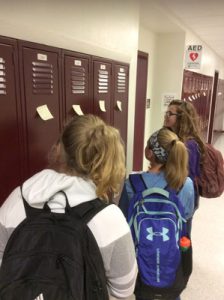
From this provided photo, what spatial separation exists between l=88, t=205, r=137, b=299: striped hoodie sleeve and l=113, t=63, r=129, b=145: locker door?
1.74 metres

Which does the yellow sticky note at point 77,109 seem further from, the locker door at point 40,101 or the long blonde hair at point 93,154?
the long blonde hair at point 93,154

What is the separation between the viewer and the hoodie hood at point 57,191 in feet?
2.85

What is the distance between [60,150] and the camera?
3.31 ft

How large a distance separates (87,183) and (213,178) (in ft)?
4.17

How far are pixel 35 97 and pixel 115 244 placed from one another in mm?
1067

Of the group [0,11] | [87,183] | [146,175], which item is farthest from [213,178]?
[0,11]

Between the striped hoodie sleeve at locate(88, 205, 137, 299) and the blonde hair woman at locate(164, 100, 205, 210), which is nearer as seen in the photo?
the striped hoodie sleeve at locate(88, 205, 137, 299)

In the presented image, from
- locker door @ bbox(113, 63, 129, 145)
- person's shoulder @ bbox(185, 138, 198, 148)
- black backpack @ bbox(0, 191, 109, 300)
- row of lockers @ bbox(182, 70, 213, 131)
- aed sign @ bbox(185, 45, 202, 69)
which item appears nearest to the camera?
black backpack @ bbox(0, 191, 109, 300)

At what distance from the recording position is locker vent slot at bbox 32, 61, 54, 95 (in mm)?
1598

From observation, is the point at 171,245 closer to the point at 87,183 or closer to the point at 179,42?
the point at 87,183

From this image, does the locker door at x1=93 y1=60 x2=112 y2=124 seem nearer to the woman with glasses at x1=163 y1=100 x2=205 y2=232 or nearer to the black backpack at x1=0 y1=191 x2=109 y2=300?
the woman with glasses at x1=163 y1=100 x2=205 y2=232

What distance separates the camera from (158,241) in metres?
1.26

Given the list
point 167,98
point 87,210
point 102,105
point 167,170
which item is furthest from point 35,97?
point 167,98

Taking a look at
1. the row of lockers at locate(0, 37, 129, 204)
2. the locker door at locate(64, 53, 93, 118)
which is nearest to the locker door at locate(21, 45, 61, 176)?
the row of lockers at locate(0, 37, 129, 204)
